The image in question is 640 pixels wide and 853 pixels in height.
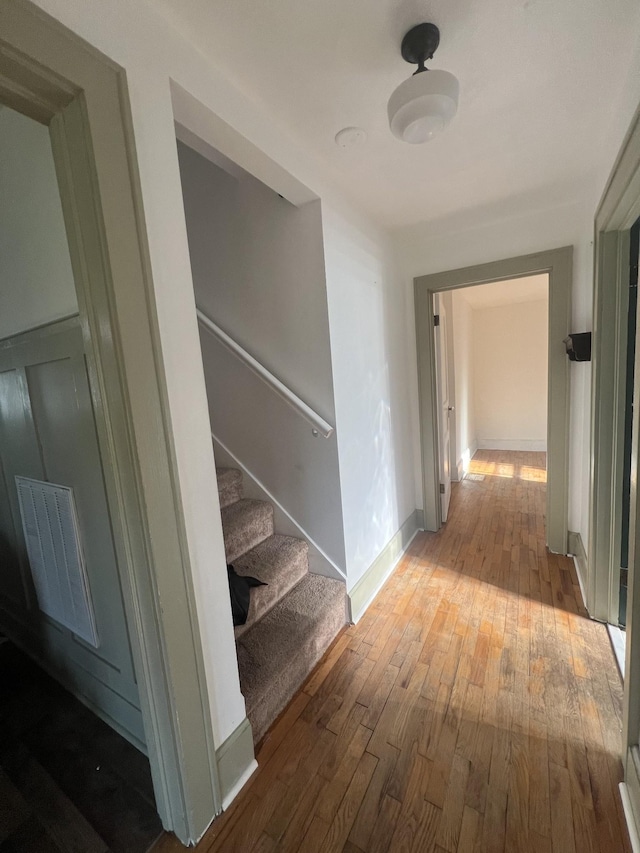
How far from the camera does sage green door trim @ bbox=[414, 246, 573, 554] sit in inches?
85.2

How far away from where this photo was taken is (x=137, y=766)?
49.6 inches

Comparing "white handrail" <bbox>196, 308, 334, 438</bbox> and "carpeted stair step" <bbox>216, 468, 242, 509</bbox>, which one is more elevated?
"white handrail" <bbox>196, 308, 334, 438</bbox>

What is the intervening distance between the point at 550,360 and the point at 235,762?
258 centimetres

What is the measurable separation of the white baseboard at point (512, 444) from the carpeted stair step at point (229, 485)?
478 centimetres

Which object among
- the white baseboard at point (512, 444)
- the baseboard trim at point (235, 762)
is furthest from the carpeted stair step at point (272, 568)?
the white baseboard at point (512, 444)

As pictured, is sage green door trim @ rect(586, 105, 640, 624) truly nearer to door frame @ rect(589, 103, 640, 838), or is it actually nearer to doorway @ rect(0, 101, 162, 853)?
door frame @ rect(589, 103, 640, 838)

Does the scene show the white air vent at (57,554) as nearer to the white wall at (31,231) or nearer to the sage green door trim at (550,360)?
the white wall at (31,231)

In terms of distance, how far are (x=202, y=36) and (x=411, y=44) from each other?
60 centimetres

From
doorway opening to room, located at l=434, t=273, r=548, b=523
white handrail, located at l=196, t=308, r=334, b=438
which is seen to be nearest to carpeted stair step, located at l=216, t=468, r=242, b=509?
white handrail, located at l=196, t=308, r=334, b=438

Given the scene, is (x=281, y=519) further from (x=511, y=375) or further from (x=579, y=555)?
(x=511, y=375)

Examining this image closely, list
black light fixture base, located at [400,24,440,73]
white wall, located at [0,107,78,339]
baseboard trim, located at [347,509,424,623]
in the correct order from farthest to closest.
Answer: baseboard trim, located at [347,509,424,623]
white wall, located at [0,107,78,339]
black light fixture base, located at [400,24,440,73]

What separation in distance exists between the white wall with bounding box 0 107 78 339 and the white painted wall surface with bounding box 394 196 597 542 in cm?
210

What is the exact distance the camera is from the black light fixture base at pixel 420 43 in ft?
3.23

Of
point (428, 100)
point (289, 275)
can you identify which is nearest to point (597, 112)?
point (428, 100)
